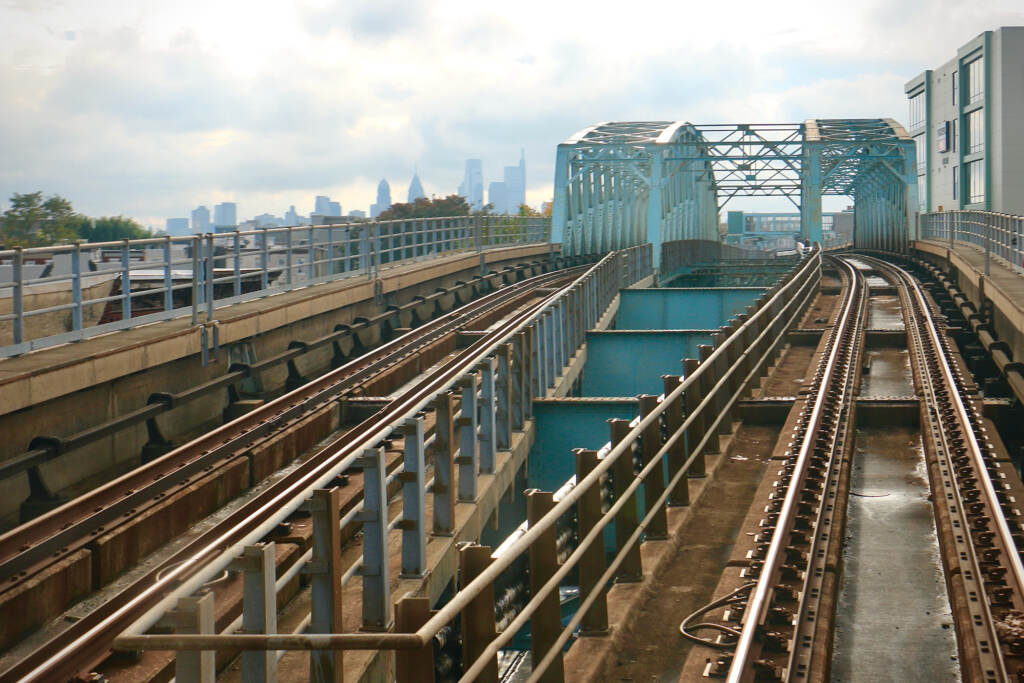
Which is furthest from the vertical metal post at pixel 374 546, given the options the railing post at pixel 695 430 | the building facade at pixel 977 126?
the building facade at pixel 977 126

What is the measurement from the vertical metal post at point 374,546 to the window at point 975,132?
64.2 m

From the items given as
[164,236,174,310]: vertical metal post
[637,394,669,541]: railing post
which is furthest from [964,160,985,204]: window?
[637,394,669,541]: railing post

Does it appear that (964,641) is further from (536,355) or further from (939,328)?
(939,328)

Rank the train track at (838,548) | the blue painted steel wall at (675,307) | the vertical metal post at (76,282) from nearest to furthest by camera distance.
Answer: the train track at (838,548)
the vertical metal post at (76,282)
the blue painted steel wall at (675,307)

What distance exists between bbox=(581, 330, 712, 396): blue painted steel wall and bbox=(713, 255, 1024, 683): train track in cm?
581

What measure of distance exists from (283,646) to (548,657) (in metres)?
1.65

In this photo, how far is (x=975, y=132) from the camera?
67.0 metres

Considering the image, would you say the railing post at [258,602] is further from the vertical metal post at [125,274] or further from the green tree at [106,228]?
the green tree at [106,228]

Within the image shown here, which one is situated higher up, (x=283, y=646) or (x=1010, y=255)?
(x=1010, y=255)

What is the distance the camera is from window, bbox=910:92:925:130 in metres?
82.4

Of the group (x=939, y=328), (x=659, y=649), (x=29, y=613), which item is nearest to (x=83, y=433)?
(x=29, y=613)

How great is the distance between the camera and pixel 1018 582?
6957mm

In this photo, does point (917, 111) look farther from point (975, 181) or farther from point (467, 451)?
point (467, 451)

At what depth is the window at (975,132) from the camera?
64.8 m
